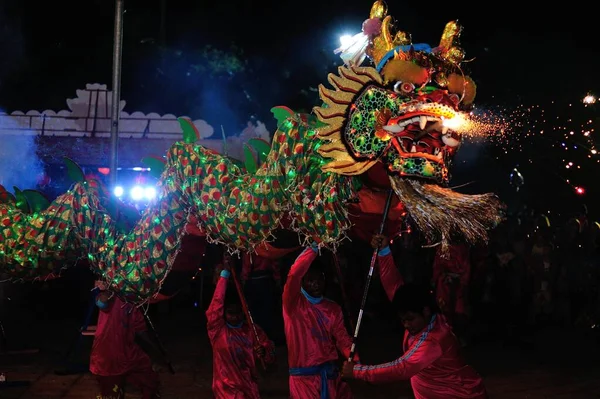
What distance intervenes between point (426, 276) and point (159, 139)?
4.63 m

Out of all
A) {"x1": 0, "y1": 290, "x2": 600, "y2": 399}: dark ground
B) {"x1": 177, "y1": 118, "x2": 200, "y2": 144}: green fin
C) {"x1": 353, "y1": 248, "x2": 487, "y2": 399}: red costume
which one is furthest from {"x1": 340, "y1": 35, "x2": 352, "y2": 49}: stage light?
{"x1": 0, "y1": 290, "x2": 600, "y2": 399}: dark ground

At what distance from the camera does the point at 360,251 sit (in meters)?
11.6

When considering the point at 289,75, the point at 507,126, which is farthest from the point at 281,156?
the point at 289,75

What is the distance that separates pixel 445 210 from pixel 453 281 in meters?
5.39

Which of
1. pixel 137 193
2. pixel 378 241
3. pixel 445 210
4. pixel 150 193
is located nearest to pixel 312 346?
pixel 378 241

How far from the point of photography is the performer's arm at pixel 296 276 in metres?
4.91

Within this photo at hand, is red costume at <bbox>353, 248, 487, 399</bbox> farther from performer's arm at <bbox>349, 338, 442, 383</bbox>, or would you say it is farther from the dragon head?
the dragon head

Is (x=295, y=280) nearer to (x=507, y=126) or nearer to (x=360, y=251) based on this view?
(x=360, y=251)

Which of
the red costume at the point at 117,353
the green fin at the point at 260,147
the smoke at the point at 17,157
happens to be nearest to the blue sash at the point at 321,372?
the green fin at the point at 260,147

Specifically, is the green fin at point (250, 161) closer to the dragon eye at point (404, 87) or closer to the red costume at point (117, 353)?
the dragon eye at point (404, 87)

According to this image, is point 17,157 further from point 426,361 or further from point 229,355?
point 426,361

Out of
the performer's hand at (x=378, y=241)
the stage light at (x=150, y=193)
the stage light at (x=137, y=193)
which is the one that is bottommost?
the performer's hand at (x=378, y=241)

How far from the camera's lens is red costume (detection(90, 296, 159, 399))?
6.03m

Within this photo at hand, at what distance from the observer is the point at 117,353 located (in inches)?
238
